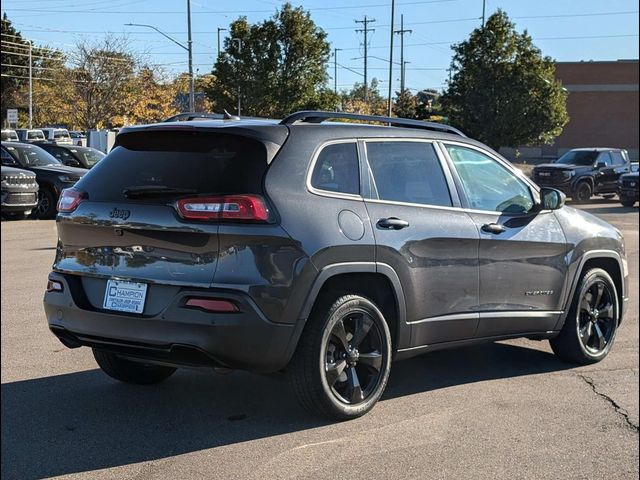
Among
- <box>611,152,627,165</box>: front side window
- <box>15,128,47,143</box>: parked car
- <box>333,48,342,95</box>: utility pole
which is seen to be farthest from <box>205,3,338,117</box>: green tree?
<box>611,152,627,165</box>: front side window

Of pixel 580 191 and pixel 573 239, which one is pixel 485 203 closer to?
pixel 573 239

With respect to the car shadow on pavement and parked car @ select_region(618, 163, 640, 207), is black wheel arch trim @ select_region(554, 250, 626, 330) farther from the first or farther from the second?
parked car @ select_region(618, 163, 640, 207)

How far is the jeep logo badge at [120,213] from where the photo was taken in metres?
4.15

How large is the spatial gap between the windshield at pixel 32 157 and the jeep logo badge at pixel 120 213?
38.2 feet

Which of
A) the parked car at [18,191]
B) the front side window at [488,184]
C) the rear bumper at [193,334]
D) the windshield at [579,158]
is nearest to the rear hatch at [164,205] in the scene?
the rear bumper at [193,334]

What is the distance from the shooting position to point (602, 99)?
15.0 meters

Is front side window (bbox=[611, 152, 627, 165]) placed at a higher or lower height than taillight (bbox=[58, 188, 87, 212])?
higher

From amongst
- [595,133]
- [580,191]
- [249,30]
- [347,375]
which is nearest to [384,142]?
[249,30]

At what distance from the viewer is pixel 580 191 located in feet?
86.7

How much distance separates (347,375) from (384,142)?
4.95 ft

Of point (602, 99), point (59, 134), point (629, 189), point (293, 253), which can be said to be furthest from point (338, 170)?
point (629, 189)

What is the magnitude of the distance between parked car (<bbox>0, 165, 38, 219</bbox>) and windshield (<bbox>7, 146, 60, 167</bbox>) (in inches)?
16.1

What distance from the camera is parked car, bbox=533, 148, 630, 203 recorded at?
25.6 m

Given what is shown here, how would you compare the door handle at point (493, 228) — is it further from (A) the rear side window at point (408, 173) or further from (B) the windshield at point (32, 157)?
(B) the windshield at point (32, 157)
